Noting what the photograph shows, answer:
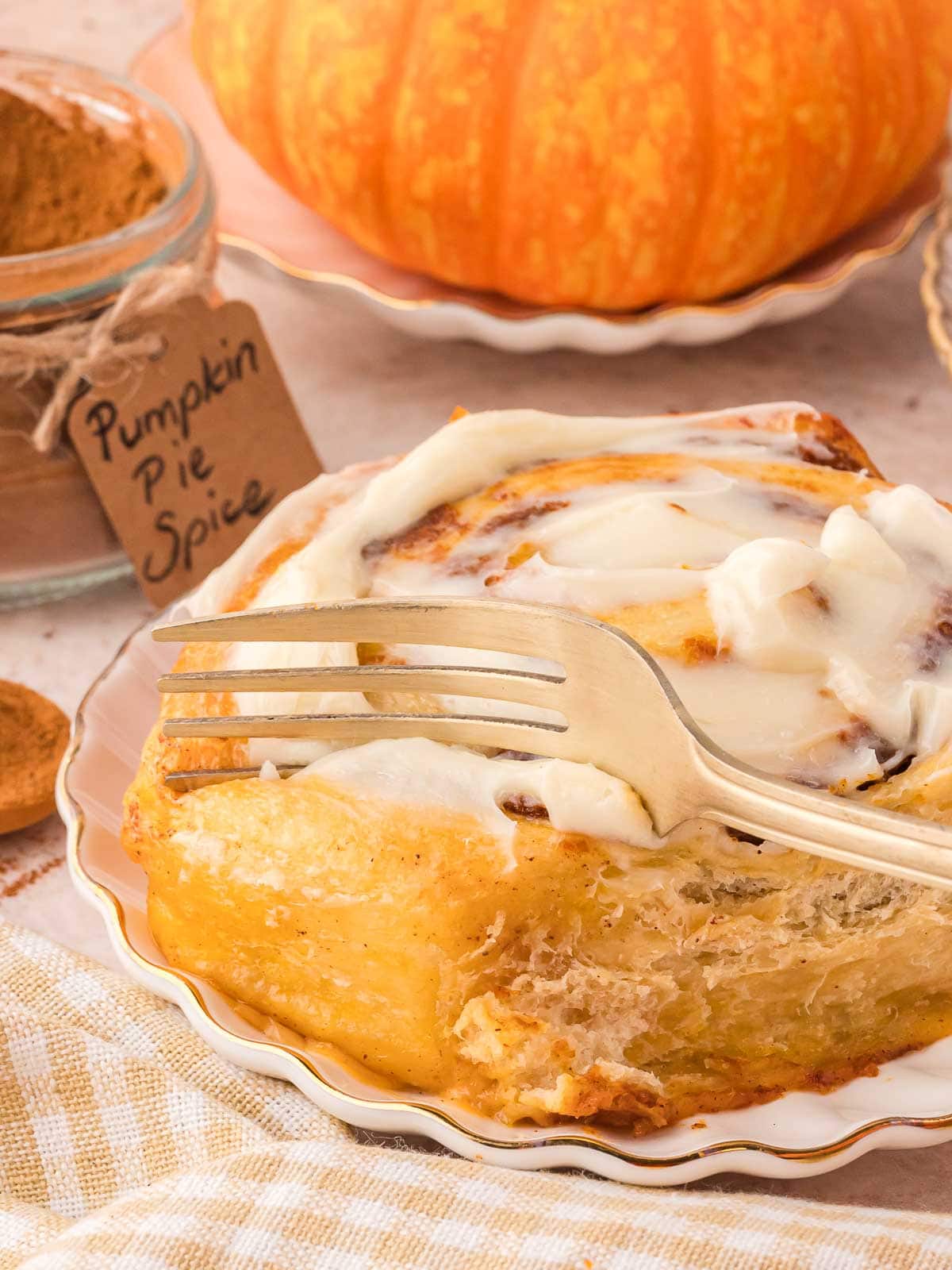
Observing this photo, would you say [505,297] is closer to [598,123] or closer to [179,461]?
[598,123]

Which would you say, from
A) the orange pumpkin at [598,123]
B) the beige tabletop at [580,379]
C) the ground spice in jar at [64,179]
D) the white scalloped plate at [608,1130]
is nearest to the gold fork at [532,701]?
the white scalloped plate at [608,1130]

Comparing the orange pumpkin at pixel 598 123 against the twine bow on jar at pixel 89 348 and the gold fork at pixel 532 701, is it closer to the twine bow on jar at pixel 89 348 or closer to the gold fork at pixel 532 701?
the twine bow on jar at pixel 89 348

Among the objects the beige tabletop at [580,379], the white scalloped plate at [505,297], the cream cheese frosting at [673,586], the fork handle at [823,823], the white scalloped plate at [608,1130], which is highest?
the fork handle at [823,823]

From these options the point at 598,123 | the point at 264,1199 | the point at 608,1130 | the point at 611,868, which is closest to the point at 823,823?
the point at 611,868

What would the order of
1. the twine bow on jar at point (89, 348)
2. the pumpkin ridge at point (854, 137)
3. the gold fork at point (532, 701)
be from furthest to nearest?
the pumpkin ridge at point (854, 137)
the twine bow on jar at point (89, 348)
the gold fork at point (532, 701)

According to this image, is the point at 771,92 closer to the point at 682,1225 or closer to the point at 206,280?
the point at 206,280
